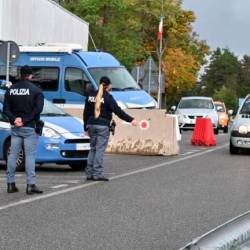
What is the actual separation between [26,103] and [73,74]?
11240 mm

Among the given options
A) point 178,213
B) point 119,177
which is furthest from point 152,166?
point 178,213

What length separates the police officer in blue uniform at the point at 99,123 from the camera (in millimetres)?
12414

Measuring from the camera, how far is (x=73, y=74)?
21.8m

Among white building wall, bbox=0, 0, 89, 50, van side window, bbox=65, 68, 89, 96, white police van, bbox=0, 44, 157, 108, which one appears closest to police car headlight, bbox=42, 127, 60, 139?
white police van, bbox=0, 44, 157, 108

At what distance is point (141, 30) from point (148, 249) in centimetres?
5671

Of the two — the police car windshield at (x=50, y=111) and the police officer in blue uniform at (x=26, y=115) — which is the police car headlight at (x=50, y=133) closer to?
the police car windshield at (x=50, y=111)

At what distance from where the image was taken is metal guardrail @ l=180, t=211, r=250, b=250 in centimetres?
425

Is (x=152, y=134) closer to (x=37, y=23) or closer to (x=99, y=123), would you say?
(x=99, y=123)

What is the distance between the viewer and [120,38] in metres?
49.7

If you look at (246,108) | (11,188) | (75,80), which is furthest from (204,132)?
(11,188)

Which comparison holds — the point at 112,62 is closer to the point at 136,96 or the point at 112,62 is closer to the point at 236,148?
the point at 136,96

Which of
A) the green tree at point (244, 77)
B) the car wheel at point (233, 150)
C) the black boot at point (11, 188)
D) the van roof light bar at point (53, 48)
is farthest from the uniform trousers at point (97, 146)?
the green tree at point (244, 77)

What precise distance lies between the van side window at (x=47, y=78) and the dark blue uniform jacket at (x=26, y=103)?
1131 cm

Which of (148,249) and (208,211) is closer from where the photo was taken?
(148,249)
